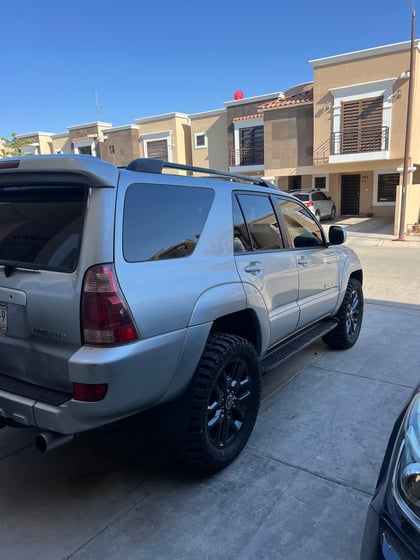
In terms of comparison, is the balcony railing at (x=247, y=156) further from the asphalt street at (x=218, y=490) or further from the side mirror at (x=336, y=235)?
the asphalt street at (x=218, y=490)

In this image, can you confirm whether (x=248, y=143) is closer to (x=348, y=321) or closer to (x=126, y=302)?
(x=348, y=321)

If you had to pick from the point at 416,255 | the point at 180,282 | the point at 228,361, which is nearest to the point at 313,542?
the point at 228,361

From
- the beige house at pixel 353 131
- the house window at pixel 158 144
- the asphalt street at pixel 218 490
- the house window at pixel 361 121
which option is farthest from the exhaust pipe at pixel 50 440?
the house window at pixel 158 144

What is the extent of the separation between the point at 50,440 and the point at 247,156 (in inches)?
990

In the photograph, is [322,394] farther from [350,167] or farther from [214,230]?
[350,167]

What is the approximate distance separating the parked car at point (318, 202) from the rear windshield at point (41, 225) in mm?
18726

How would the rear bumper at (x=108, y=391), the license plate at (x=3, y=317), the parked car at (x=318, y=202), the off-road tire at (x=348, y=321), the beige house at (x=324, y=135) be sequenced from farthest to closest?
the parked car at (x=318, y=202) → the beige house at (x=324, y=135) → the off-road tire at (x=348, y=321) → the license plate at (x=3, y=317) → the rear bumper at (x=108, y=391)

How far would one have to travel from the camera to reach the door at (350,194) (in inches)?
929

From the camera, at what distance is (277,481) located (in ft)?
8.73

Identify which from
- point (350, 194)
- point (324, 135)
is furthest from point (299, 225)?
point (350, 194)

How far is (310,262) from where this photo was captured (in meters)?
3.96

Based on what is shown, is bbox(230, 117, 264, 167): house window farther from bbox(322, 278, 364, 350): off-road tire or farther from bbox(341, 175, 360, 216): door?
bbox(322, 278, 364, 350): off-road tire

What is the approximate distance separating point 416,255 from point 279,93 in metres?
15.2

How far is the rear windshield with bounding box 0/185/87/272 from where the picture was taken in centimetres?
220
